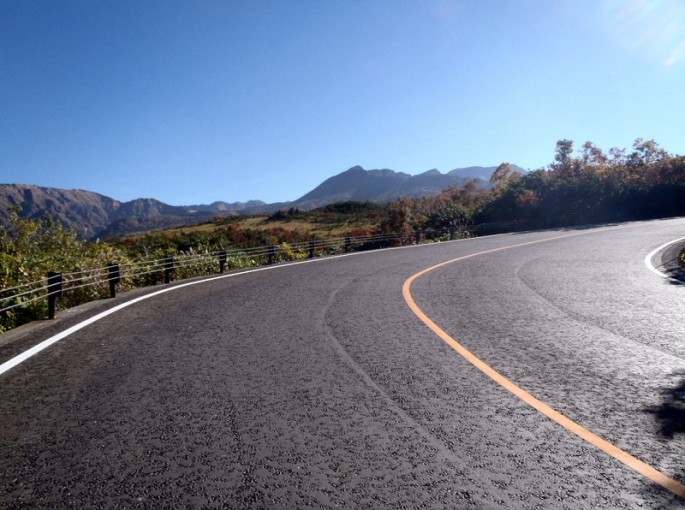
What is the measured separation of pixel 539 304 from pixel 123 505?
324 inches

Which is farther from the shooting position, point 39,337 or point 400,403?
point 39,337

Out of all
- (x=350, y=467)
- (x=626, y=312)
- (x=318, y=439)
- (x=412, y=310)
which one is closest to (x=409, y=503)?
(x=350, y=467)

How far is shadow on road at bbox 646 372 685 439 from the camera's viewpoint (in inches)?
145

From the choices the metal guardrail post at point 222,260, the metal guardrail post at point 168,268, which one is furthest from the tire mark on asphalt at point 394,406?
the metal guardrail post at point 222,260

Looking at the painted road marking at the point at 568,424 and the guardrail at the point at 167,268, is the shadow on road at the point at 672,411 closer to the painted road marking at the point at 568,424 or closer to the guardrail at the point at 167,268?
the painted road marking at the point at 568,424

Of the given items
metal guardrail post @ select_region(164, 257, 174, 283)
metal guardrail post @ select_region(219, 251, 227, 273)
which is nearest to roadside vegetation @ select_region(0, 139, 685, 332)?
metal guardrail post @ select_region(219, 251, 227, 273)

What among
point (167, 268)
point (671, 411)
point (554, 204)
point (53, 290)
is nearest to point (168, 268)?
point (167, 268)

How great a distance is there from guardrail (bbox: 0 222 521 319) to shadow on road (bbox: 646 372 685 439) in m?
9.50

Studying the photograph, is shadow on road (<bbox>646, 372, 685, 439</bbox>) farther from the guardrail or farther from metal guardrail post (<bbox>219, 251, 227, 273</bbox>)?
metal guardrail post (<bbox>219, 251, 227, 273</bbox>)

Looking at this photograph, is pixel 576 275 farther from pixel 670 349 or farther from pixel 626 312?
pixel 670 349

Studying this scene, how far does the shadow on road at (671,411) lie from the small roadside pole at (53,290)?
10336mm

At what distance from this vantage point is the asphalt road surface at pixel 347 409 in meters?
3.00

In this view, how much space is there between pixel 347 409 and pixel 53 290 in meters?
8.70

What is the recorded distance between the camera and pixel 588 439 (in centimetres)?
357
